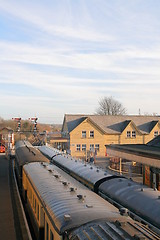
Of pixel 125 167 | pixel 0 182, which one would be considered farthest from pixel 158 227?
pixel 125 167

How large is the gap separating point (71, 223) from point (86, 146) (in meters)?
34.2

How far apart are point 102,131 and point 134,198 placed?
32.6 meters

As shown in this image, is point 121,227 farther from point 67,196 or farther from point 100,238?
point 67,196

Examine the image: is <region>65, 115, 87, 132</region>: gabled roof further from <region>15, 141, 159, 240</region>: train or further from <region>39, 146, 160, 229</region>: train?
<region>15, 141, 159, 240</region>: train

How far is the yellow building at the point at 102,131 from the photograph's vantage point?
39.3m

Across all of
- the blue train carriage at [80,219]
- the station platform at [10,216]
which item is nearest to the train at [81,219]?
the blue train carriage at [80,219]

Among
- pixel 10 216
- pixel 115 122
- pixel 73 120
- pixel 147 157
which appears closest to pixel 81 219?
pixel 147 157

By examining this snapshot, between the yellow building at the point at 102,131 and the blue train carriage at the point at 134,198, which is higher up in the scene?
the yellow building at the point at 102,131

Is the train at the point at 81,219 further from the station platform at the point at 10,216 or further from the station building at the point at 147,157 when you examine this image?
the station building at the point at 147,157

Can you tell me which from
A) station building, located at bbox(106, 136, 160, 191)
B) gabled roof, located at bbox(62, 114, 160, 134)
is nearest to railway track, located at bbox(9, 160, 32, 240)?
station building, located at bbox(106, 136, 160, 191)

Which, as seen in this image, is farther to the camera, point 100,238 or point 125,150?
point 125,150

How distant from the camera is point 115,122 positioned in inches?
1709

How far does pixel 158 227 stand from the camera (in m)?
6.28

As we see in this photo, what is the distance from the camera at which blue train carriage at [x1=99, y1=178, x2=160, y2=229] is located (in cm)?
679
